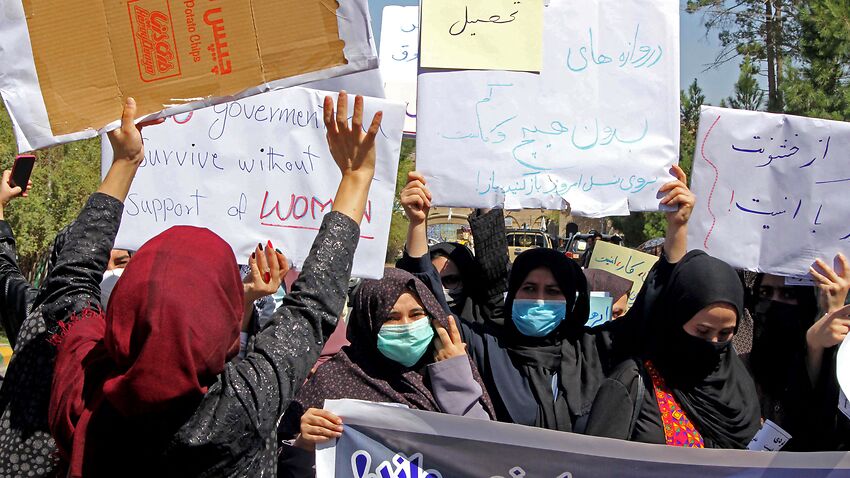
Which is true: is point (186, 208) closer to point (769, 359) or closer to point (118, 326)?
point (118, 326)

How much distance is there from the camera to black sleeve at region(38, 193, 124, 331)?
179 cm

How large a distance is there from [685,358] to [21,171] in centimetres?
225

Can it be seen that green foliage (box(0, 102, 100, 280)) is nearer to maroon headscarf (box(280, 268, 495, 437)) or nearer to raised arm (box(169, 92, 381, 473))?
maroon headscarf (box(280, 268, 495, 437))

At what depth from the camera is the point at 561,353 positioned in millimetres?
3055

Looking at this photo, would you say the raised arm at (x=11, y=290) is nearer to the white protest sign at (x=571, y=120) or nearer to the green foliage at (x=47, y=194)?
the white protest sign at (x=571, y=120)

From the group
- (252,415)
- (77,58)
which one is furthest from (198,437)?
(77,58)

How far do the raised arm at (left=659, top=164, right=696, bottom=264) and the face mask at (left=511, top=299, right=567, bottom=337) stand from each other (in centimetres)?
45

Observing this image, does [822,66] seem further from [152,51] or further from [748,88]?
[152,51]

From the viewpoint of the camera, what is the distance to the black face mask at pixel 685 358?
9.07 feet

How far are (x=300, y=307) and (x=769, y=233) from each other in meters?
1.93

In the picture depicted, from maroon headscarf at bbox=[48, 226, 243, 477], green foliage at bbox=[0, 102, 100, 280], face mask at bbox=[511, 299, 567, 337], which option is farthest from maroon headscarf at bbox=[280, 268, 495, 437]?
green foliage at bbox=[0, 102, 100, 280]

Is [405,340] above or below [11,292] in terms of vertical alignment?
below

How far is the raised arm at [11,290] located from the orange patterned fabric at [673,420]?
6.23ft

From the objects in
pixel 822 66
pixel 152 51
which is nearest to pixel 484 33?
pixel 152 51
